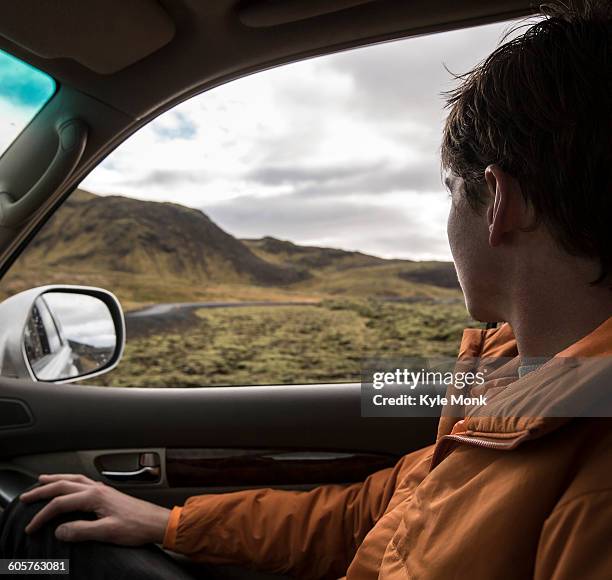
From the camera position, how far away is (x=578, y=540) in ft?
2.19

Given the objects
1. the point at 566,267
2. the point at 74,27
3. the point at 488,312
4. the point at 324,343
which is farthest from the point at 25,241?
the point at 324,343

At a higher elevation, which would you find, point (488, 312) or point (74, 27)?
point (74, 27)

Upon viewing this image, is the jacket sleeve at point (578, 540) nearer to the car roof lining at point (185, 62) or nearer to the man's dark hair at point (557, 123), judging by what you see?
the man's dark hair at point (557, 123)

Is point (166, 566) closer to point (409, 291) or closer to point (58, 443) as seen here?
point (58, 443)

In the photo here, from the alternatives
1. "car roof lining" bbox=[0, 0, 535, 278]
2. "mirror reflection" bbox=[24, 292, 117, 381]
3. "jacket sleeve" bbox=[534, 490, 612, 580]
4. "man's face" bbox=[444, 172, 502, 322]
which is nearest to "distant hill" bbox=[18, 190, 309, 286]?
"mirror reflection" bbox=[24, 292, 117, 381]

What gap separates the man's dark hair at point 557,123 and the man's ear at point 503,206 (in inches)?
0.5

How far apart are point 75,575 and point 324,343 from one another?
4.49 meters

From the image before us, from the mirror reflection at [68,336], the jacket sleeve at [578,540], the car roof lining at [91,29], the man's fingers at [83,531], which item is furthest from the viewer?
the mirror reflection at [68,336]

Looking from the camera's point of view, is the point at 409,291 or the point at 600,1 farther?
the point at 409,291

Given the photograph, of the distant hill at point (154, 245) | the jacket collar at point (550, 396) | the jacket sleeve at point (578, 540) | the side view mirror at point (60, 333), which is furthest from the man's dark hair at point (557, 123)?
the distant hill at point (154, 245)

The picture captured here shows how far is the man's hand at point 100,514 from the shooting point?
Result: 4.50ft

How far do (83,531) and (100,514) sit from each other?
3.0 inches

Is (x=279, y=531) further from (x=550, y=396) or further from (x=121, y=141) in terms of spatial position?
(x=121, y=141)

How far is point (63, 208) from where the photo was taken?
173cm
